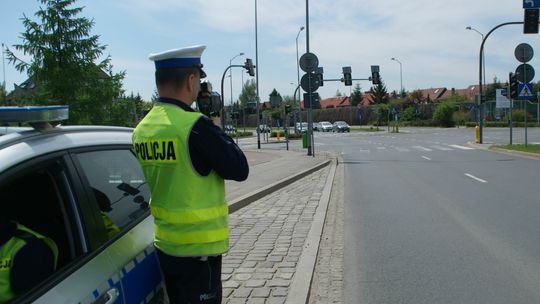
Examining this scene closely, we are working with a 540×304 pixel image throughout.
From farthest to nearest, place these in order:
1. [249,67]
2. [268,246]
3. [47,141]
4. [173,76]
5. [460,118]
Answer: [460,118] → [249,67] → [268,246] → [173,76] → [47,141]

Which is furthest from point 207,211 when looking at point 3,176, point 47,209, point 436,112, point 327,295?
point 436,112

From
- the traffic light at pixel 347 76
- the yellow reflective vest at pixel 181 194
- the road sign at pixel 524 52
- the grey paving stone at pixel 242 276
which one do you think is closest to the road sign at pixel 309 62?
the road sign at pixel 524 52

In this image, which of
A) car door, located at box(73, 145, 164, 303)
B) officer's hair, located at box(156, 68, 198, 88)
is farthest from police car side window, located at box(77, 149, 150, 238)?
officer's hair, located at box(156, 68, 198, 88)

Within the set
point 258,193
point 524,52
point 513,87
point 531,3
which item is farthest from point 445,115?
point 258,193

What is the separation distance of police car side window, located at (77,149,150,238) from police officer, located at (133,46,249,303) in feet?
0.77

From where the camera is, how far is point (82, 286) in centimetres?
219

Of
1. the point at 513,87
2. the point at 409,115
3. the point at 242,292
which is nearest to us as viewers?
the point at 242,292

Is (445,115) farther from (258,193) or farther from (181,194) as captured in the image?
(181,194)

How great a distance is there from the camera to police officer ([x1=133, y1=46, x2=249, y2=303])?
256cm

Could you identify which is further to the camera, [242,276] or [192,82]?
[242,276]

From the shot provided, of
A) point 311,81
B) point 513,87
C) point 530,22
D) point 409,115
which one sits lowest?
point 409,115

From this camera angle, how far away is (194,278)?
2623 mm

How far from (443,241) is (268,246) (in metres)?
2.27

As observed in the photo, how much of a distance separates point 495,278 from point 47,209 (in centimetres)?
446
